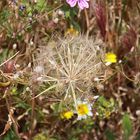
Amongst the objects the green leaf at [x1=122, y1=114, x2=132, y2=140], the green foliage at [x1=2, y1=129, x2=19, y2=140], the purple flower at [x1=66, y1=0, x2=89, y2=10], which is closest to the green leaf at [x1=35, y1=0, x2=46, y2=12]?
the purple flower at [x1=66, y1=0, x2=89, y2=10]

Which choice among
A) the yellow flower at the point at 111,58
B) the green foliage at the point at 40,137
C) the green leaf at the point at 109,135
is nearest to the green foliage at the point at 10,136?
the green foliage at the point at 40,137

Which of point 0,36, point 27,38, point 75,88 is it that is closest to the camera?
point 75,88

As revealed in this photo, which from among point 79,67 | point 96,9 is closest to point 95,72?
point 79,67

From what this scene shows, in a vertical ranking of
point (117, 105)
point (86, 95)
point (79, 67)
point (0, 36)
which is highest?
point (0, 36)

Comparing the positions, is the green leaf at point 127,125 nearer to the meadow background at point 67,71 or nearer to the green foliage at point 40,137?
the meadow background at point 67,71

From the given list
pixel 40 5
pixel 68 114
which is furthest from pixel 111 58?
pixel 40 5

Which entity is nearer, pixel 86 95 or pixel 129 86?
pixel 86 95

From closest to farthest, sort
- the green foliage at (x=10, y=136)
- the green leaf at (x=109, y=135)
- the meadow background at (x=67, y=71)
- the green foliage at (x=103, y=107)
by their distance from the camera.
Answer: the meadow background at (x=67, y=71) → the green foliage at (x=10, y=136) → the green foliage at (x=103, y=107) → the green leaf at (x=109, y=135)

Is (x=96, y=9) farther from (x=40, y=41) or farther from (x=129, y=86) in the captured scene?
(x=129, y=86)

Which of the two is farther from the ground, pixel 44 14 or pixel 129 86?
pixel 44 14
